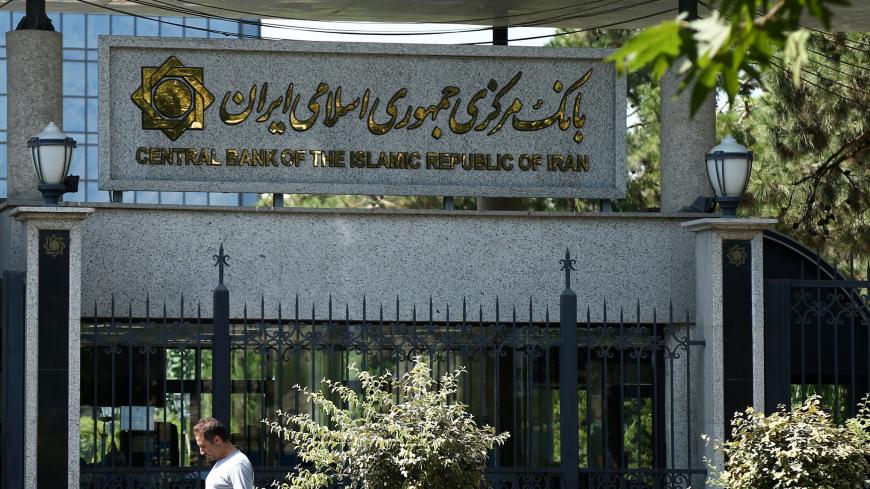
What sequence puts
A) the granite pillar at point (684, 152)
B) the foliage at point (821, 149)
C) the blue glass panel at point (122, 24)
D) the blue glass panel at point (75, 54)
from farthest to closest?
the blue glass panel at point (122, 24)
the blue glass panel at point (75, 54)
the foliage at point (821, 149)
the granite pillar at point (684, 152)

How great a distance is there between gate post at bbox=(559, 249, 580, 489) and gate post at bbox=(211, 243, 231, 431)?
2575 mm

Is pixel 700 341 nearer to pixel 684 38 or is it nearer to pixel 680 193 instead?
pixel 680 193

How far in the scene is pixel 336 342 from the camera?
11852mm

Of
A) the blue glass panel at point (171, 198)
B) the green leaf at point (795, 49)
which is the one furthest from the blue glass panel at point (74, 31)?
the green leaf at point (795, 49)

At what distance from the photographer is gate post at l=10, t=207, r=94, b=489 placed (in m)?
11.1

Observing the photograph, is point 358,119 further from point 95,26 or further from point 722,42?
point 95,26

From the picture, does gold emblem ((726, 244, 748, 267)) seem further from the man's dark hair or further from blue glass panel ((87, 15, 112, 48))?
blue glass panel ((87, 15, 112, 48))

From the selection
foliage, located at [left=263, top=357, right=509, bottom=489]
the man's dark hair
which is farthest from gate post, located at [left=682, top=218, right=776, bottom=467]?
the man's dark hair

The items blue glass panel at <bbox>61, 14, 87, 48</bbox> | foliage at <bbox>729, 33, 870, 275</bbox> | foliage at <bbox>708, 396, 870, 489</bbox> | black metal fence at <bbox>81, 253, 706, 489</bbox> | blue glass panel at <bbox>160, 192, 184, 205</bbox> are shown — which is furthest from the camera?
blue glass panel at <bbox>61, 14, 87, 48</bbox>

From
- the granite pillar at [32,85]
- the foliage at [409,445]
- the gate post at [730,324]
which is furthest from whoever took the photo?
the granite pillar at [32,85]

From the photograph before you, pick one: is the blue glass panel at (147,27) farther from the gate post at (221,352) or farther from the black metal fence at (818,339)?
the gate post at (221,352)

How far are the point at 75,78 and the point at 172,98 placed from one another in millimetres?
49941

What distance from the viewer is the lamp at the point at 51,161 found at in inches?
454

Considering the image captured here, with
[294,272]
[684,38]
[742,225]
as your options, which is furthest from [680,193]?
[684,38]
